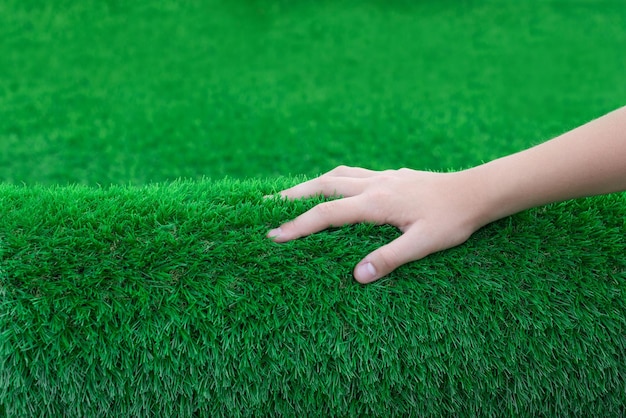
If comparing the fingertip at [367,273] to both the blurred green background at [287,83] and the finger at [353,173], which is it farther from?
the blurred green background at [287,83]

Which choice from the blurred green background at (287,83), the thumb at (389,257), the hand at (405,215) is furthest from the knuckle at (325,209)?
the blurred green background at (287,83)

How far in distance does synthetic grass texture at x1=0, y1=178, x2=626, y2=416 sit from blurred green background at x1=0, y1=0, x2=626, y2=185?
5.56 feet

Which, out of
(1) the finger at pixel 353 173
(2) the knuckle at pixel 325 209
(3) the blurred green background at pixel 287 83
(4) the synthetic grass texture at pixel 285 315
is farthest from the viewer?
(3) the blurred green background at pixel 287 83

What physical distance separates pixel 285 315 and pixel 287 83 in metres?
3.25

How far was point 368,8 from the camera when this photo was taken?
17.9ft

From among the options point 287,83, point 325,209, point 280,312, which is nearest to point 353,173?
Answer: point 325,209

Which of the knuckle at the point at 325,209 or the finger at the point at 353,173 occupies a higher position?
the knuckle at the point at 325,209

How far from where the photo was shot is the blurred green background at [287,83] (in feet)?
10.1

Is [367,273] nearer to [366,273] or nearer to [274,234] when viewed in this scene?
[366,273]

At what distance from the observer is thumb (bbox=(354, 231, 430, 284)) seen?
1.00 metres

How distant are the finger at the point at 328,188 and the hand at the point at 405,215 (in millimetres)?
15

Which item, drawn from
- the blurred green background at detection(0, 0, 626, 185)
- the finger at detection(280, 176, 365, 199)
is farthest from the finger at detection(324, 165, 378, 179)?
the blurred green background at detection(0, 0, 626, 185)

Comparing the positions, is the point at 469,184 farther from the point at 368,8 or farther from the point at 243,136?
the point at 368,8

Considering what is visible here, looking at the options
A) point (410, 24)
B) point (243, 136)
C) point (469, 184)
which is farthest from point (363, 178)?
point (410, 24)
